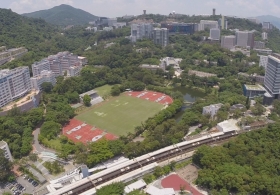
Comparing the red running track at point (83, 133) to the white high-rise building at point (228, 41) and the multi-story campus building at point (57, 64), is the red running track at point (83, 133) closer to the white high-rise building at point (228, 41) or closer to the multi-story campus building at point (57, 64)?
the multi-story campus building at point (57, 64)

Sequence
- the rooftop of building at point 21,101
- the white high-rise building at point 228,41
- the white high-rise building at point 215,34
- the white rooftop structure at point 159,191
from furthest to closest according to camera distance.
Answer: the white high-rise building at point 215,34, the white high-rise building at point 228,41, the rooftop of building at point 21,101, the white rooftop structure at point 159,191

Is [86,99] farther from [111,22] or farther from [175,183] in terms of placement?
[111,22]

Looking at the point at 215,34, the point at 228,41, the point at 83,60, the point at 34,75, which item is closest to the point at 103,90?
the point at 34,75

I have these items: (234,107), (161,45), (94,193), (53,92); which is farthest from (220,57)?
(94,193)

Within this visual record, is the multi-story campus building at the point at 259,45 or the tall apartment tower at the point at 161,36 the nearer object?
the tall apartment tower at the point at 161,36

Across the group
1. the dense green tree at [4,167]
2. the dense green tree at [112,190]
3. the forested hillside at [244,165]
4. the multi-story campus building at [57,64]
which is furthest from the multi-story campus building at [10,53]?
the forested hillside at [244,165]

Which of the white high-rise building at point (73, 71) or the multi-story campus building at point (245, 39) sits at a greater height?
the multi-story campus building at point (245, 39)
